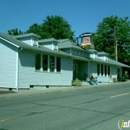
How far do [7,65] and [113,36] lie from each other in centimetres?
4215

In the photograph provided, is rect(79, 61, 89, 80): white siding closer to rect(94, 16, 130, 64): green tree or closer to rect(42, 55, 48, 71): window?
rect(42, 55, 48, 71): window

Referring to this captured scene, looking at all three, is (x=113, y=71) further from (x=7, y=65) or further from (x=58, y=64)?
(x=7, y=65)

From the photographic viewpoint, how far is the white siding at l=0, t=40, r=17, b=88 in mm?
20891

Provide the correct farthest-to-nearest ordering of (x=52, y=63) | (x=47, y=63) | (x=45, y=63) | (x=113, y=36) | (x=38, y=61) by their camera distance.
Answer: (x=113, y=36) < (x=52, y=63) < (x=47, y=63) < (x=45, y=63) < (x=38, y=61)

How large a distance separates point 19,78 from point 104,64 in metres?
21.3

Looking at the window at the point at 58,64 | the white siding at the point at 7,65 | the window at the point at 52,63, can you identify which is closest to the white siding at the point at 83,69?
the window at the point at 58,64

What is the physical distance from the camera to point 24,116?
889 cm

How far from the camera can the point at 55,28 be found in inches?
2625

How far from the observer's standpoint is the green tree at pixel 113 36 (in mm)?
58469

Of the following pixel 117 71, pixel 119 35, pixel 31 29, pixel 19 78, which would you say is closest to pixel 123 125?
pixel 19 78

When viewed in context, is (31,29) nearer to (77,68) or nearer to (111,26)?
(111,26)

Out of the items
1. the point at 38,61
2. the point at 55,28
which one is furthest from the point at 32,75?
the point at 55,28

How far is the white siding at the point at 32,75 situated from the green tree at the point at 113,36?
33.6 m

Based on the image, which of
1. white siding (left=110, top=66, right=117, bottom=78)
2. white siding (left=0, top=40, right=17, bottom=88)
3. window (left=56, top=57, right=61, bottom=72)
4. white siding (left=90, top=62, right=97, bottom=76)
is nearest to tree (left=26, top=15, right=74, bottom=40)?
white siding (left=110, top=66, right=117, bottom=78)
